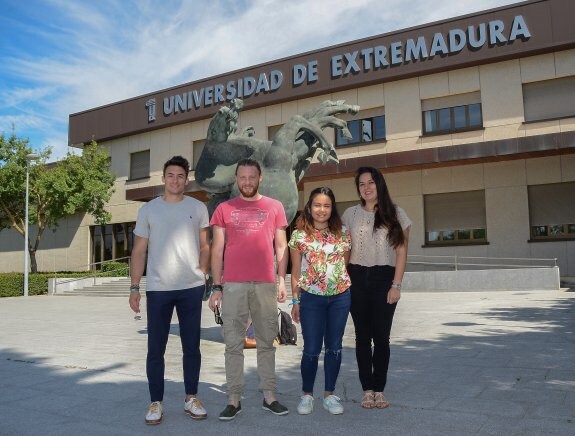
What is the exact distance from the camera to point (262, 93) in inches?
901

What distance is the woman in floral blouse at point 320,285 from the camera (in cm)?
385

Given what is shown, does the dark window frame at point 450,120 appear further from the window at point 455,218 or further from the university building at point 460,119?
the window at point 455,218

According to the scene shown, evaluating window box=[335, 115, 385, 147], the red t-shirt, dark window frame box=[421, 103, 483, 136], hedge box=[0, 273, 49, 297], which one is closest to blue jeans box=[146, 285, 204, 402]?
the red t-shirt

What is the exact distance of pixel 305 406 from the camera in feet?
12.5

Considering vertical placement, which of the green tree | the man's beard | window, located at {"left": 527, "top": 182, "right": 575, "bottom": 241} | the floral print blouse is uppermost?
the green tree

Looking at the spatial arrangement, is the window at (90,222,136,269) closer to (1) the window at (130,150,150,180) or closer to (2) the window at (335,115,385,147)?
(1) the window at (130,150,150,180)

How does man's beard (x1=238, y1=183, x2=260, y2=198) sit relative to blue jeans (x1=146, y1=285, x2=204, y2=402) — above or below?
above

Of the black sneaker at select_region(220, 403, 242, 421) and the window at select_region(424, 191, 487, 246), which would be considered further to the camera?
the window at select_region(424, 191, 487, 246)

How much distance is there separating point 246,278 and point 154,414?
3.67 ft

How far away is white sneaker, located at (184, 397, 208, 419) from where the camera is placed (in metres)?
3.73

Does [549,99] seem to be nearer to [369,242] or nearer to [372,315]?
[369,242]

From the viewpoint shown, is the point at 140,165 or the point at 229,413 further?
the point at 140,165

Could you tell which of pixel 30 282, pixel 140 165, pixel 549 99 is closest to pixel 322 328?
pixel 549 99

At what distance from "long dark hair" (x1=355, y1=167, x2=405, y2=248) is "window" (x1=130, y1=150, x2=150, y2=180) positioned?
78.2 feet
